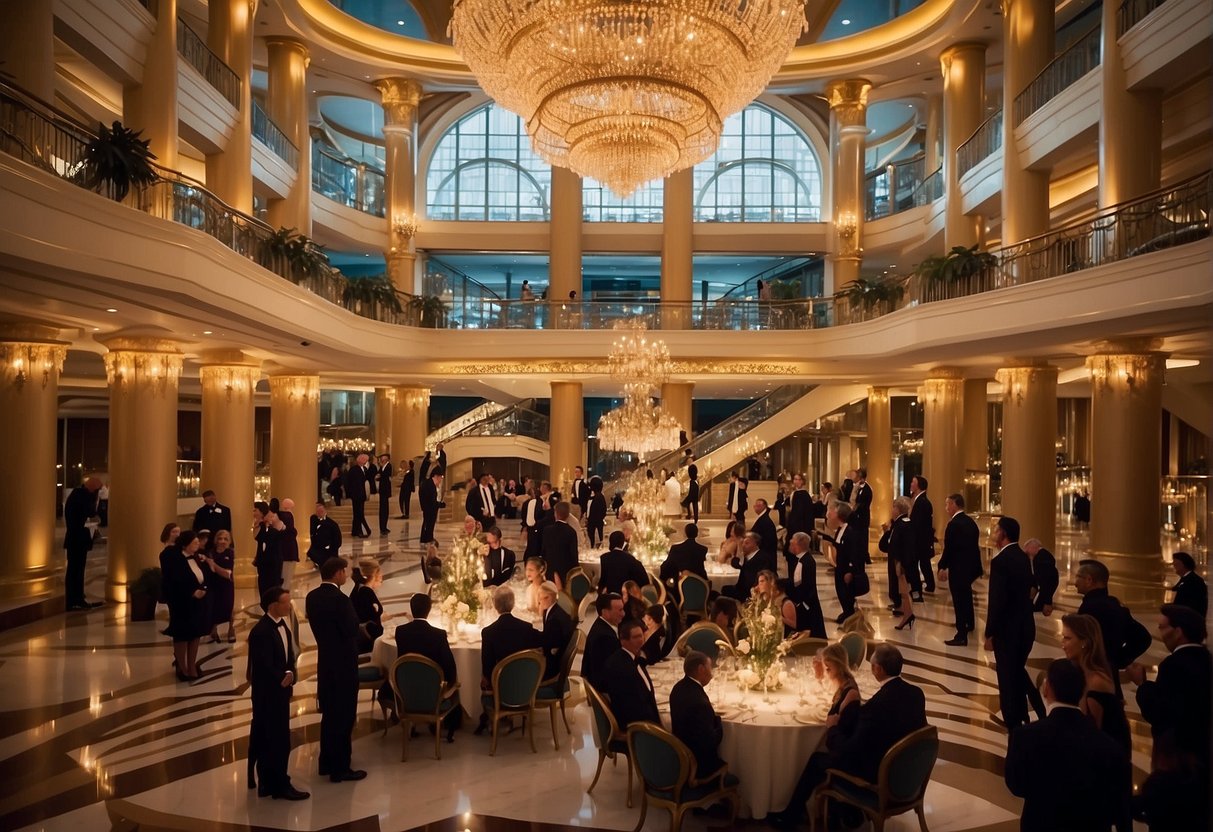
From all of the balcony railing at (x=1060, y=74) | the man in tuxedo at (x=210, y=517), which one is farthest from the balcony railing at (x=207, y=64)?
the balcony railing at (x=1060, y=74)

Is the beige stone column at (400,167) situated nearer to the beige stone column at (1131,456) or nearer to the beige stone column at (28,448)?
the beige stone column at (28,448)

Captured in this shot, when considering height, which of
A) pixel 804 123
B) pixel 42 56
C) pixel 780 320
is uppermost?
pixel 804 123

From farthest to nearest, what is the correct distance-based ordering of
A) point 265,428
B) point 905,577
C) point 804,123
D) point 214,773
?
1. point 265,428
2. point 804,123
3. point 905,577
4. point 214,773

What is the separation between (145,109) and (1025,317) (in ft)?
38.0

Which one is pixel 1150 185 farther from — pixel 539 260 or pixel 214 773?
pixel 539 260

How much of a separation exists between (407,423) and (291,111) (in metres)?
7.77

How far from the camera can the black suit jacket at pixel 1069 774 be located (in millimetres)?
3375

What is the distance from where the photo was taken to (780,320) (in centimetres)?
1875

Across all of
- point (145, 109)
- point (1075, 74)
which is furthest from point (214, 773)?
point (1075, 74)

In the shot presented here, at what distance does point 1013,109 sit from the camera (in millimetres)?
14633

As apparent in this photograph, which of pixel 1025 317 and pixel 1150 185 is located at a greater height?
pixel 1150 185

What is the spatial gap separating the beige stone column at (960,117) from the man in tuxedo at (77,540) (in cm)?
1548

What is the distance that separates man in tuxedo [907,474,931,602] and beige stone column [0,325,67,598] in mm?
10362

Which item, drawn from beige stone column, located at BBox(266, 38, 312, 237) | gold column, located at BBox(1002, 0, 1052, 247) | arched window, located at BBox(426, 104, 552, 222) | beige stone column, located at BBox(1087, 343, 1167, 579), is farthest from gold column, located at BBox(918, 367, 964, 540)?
arched window, located at BBox(426, 104, 552, 222)
